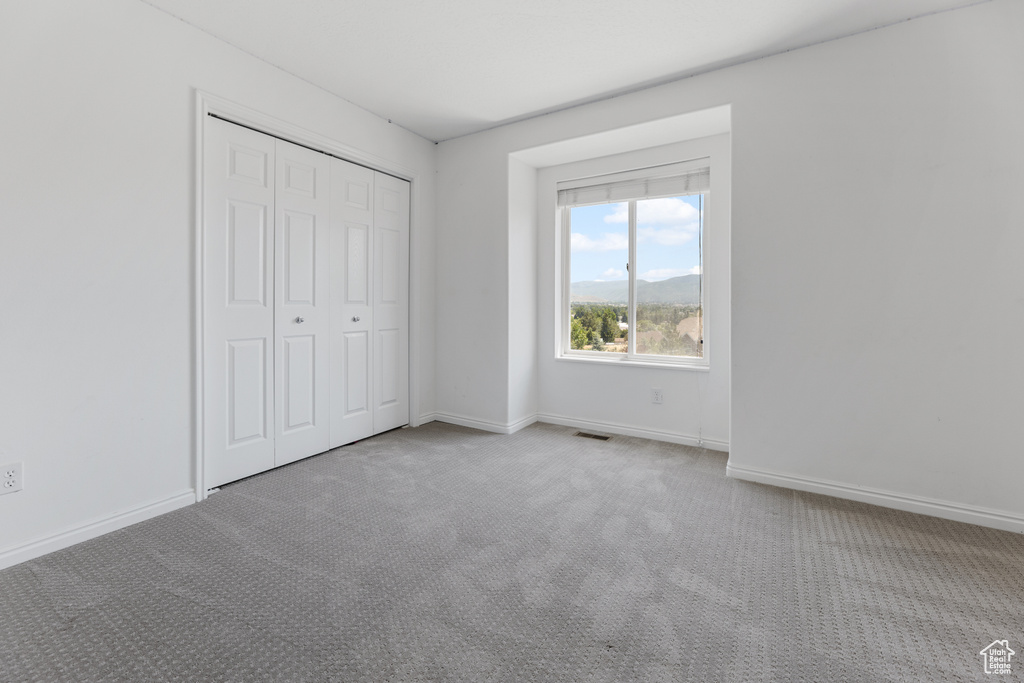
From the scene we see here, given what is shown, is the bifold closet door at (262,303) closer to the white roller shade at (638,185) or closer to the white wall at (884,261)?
the white roller shade at (638,185)

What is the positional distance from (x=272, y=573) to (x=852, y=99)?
375 cm

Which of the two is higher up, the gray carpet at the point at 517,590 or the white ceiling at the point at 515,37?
the white ceiling at the point at 515,37

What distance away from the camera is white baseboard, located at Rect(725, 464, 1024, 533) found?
7.51 feet

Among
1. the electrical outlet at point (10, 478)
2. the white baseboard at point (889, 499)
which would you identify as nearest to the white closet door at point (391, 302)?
Result: the electrical outlet at point (10, 478)

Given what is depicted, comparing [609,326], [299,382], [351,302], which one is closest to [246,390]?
[299,382]

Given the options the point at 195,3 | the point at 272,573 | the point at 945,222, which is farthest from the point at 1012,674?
the point at 195,3

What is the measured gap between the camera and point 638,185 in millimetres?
3820

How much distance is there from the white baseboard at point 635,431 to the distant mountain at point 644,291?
1.07 m

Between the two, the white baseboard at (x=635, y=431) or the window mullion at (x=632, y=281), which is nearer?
the white baseboard at (x=635, y=431)

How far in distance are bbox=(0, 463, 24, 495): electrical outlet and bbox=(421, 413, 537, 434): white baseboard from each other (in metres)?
2.59

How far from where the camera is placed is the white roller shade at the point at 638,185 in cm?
357

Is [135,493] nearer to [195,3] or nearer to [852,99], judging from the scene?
[195,3]

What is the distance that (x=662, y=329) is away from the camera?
3.86m

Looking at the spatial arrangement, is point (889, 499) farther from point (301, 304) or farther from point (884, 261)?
point (301, 304)
